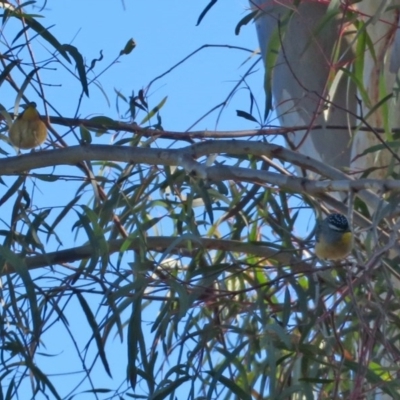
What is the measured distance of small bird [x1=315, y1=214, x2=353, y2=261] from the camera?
52.9 inches

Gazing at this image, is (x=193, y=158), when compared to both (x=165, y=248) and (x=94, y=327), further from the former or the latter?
(x=165, y=248)

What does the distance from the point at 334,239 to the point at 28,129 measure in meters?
0.47

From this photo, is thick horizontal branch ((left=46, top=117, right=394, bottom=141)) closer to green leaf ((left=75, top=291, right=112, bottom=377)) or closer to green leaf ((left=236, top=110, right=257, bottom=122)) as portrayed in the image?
green leaf ((left=236, top=110, right=257, bottom=122))

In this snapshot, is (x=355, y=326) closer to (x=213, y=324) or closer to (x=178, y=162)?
(x=213, y=324)

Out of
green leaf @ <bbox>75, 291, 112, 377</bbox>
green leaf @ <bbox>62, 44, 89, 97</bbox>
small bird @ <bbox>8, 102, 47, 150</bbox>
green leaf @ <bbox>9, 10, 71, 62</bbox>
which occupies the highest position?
green leaf @ <bbox>9, 10, 71, 62</bbox>

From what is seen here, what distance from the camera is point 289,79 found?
6.13 feet

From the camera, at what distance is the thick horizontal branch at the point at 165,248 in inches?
57.6

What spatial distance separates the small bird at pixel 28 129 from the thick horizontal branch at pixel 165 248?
0.18 metres

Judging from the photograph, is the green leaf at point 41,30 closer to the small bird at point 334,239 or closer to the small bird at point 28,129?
the small bird at point 28,129

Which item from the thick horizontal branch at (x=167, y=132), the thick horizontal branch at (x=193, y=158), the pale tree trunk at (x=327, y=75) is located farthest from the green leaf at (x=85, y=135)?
the pale tree trunk at (x=327, y=75)

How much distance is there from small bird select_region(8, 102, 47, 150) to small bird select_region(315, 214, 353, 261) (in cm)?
43

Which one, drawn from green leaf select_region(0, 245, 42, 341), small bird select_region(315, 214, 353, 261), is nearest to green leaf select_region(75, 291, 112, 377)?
green leaf select_region(0, 245, 42, 341)

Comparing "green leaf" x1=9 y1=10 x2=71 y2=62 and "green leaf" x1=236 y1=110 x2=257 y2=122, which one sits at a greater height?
"green leaf" x1=9 y1=10 x2=71 y2=62

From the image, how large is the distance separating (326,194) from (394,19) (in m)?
0.70
